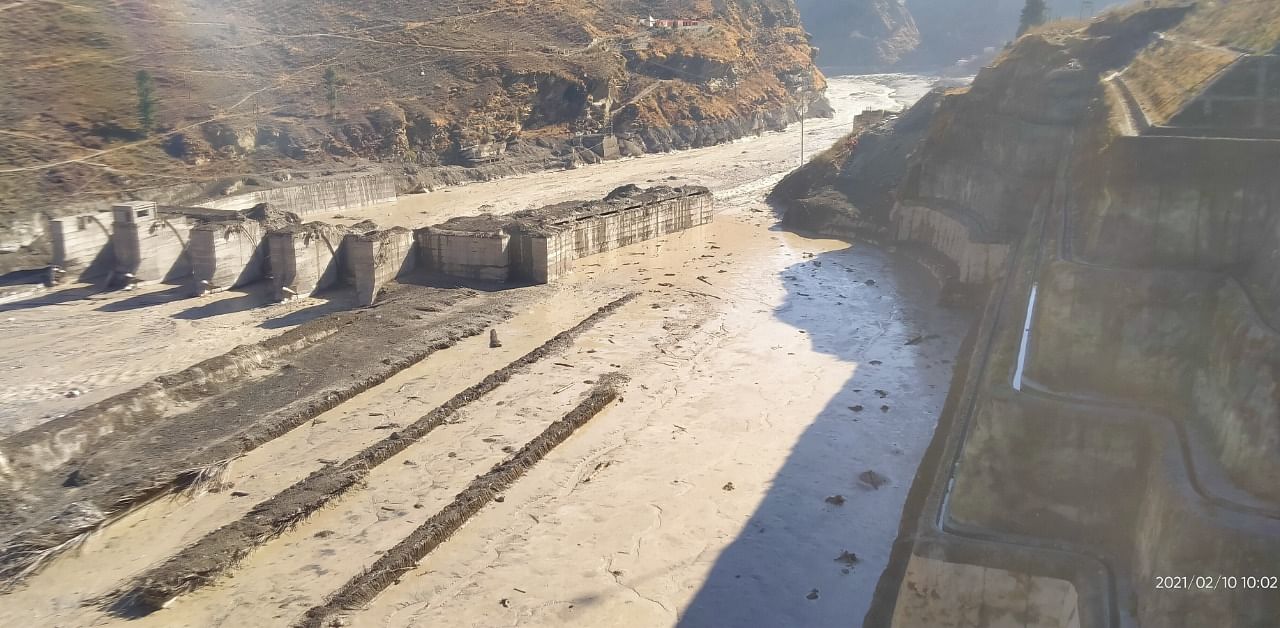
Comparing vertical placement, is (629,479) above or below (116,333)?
below

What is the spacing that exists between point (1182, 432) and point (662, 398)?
39.9 feet

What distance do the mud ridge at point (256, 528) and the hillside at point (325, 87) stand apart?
916 inches

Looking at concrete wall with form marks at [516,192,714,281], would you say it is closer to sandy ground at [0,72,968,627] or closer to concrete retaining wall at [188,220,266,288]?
sandy ground at [0,72,968,627]

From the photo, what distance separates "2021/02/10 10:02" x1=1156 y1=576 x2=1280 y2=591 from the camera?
837cm

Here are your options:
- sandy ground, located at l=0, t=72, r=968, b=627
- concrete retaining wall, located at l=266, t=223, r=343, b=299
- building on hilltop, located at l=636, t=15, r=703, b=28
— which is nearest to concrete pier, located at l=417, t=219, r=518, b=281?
sandy ground, located at l=0, t=72, r=968, b=627

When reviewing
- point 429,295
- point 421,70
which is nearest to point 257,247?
point 429,295

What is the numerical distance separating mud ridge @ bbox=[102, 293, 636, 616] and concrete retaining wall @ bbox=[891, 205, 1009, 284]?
16207 millimetres

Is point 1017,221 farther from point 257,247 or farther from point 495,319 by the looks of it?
point 257,247

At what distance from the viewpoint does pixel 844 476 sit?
59.0 ft

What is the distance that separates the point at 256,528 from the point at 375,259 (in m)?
14.9

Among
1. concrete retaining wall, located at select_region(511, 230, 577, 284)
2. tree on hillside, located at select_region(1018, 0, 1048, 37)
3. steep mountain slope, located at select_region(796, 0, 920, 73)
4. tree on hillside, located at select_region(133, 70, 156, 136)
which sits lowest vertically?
concrete retaining wall, located at select_region(511, 230, 577, 284)

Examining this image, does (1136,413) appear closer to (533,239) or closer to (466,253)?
(533,239)

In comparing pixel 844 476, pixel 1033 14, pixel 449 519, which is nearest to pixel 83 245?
pixel 449 519

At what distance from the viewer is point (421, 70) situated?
6241cm
